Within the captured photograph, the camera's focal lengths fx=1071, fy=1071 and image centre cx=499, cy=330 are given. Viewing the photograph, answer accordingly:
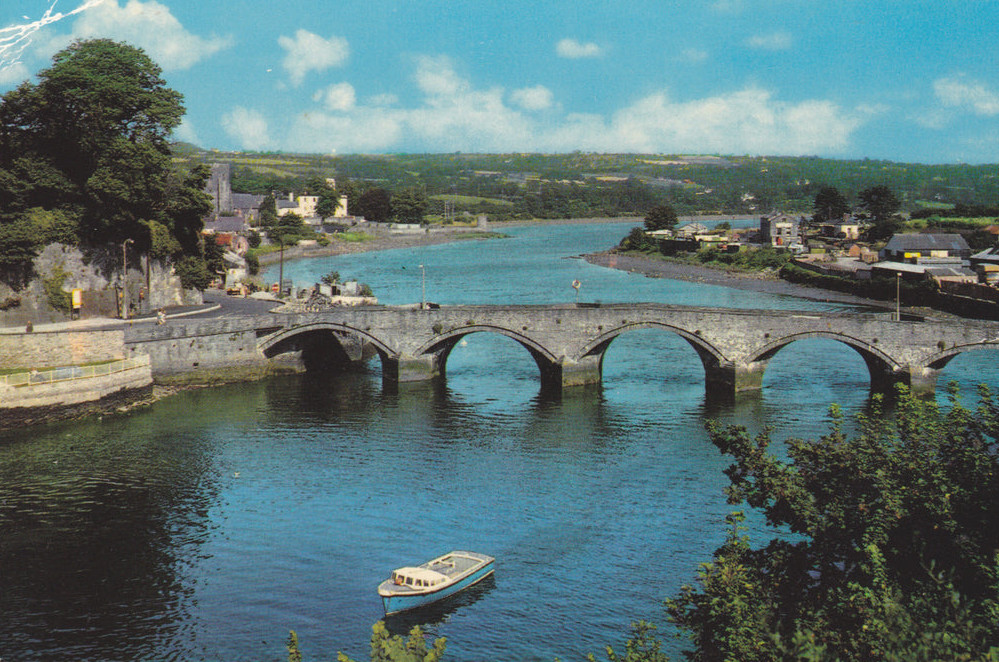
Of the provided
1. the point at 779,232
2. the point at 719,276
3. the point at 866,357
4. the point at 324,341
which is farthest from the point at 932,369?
the point at 779,232

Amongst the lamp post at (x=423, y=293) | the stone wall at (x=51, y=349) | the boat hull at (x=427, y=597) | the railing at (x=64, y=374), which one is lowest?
the boat hull at (x=427, y=597)

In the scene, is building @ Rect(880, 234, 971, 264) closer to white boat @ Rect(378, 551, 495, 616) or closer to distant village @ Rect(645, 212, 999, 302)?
distant village @ Rect(645, 212, 999, 302)

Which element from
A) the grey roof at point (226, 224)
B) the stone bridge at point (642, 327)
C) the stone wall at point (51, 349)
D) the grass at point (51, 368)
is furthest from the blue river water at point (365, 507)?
the grey roof at point (226, 224)

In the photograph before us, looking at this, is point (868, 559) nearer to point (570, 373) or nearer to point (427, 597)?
point (427, 597)

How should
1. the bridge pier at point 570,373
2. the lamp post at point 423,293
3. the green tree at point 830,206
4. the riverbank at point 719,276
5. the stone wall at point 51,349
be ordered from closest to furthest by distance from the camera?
1. the stone wall at point 51,349
2. the bridge pier at point 570,373
3. the lamp post at point 423,293
4. the riverbank at point 719,276
5. the green tree at point 830,206

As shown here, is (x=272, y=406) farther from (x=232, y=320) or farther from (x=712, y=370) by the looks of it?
(x=712, y=370)

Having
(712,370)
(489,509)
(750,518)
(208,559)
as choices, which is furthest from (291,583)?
(712,370)

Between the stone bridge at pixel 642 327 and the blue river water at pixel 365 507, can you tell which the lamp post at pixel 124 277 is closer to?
the stone bridge at pixel 642 327

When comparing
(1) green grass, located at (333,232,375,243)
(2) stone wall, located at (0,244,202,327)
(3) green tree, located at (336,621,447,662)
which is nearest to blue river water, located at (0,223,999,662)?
(3) green tree, located at (336,621,447,662)
